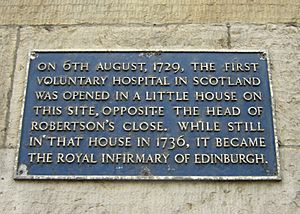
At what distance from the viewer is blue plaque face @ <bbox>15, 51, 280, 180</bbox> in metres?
4.02

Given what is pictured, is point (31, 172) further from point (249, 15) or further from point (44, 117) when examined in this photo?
point (249, 15)

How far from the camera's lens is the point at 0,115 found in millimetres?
4297

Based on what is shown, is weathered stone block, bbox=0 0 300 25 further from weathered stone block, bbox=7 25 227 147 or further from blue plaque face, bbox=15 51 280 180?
blue plaque face, bbox=15 51 280 180

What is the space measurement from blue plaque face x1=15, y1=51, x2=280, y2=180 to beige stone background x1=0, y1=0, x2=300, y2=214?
0.09 m

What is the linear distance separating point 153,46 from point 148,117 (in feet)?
2.15

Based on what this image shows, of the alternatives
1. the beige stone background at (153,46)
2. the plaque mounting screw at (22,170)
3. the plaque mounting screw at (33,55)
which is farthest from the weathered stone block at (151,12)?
the plaque mounting screw at (22,170)

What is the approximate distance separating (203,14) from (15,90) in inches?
67.1

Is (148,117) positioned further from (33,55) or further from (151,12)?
(33,55)

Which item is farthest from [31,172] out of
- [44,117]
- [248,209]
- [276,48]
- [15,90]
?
[276,48]

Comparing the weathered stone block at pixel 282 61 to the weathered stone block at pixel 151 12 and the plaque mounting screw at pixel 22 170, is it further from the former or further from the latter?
the plaque mounting screw at pixel 22 170

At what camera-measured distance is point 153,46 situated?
4492mm

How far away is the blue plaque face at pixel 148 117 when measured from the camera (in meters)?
4.02

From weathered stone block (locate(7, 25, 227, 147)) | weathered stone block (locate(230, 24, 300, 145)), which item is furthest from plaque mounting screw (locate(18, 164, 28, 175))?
weathered stone block (locate(230, 24, 300, 145))

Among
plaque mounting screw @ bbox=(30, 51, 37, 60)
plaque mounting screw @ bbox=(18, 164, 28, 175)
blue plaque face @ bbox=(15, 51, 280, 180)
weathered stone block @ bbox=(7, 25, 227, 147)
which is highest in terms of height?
weathered stone block @ bbox=(7, 25, 227, 147)
